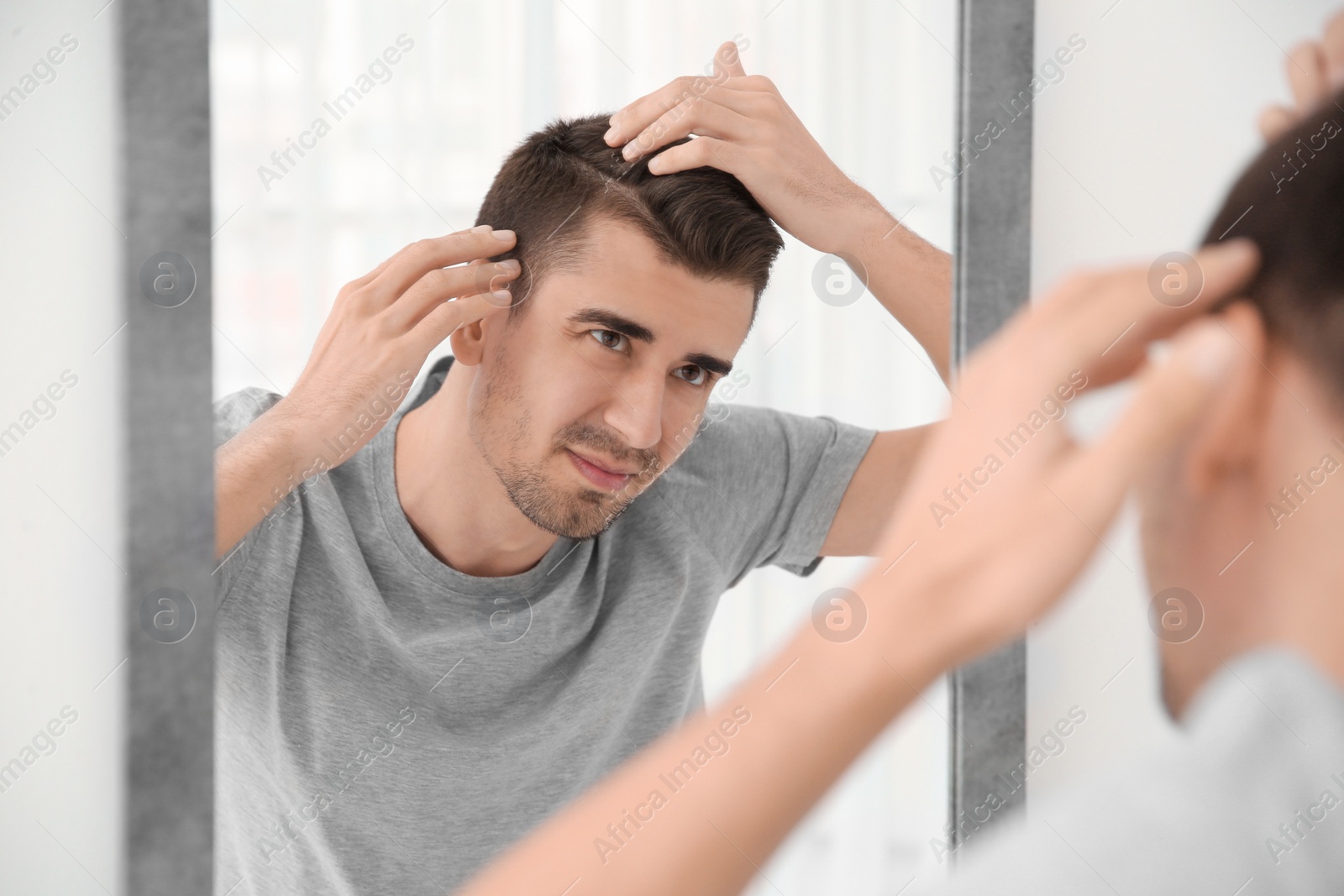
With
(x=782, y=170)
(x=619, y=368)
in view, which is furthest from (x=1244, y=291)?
(x=619, y=368)

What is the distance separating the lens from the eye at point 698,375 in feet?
2.56

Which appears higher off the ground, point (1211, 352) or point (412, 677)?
point (412, 677)

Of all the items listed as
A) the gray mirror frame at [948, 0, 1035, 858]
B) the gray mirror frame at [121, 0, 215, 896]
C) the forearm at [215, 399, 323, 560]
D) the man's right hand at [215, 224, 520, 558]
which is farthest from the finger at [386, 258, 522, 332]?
the gray mirror frame at [948, 0, 1035, 858]

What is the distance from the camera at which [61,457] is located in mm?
451

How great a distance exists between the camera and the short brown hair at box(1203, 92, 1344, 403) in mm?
401

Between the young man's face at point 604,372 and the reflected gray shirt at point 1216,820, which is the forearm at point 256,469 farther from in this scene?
the reflected gray shirt at point 1216,820

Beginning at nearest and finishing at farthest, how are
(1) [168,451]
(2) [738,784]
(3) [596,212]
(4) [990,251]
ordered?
(2) [738,784] < (1) [168,451] < (4) [990,251] < (3) [596,212]

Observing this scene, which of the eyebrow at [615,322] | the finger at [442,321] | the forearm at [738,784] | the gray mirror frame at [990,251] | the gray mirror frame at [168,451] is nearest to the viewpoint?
the forearm at [738,784]

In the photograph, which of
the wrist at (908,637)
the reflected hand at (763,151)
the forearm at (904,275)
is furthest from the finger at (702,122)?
the wrist at (908,637)

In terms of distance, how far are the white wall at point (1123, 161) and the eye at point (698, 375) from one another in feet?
1.02

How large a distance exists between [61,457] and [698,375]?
48 cm

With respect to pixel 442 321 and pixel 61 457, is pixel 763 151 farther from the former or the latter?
pixel 61 457

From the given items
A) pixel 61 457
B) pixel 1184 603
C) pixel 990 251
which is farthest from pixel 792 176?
pixel 61 457

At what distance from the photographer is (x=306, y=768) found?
671mm
